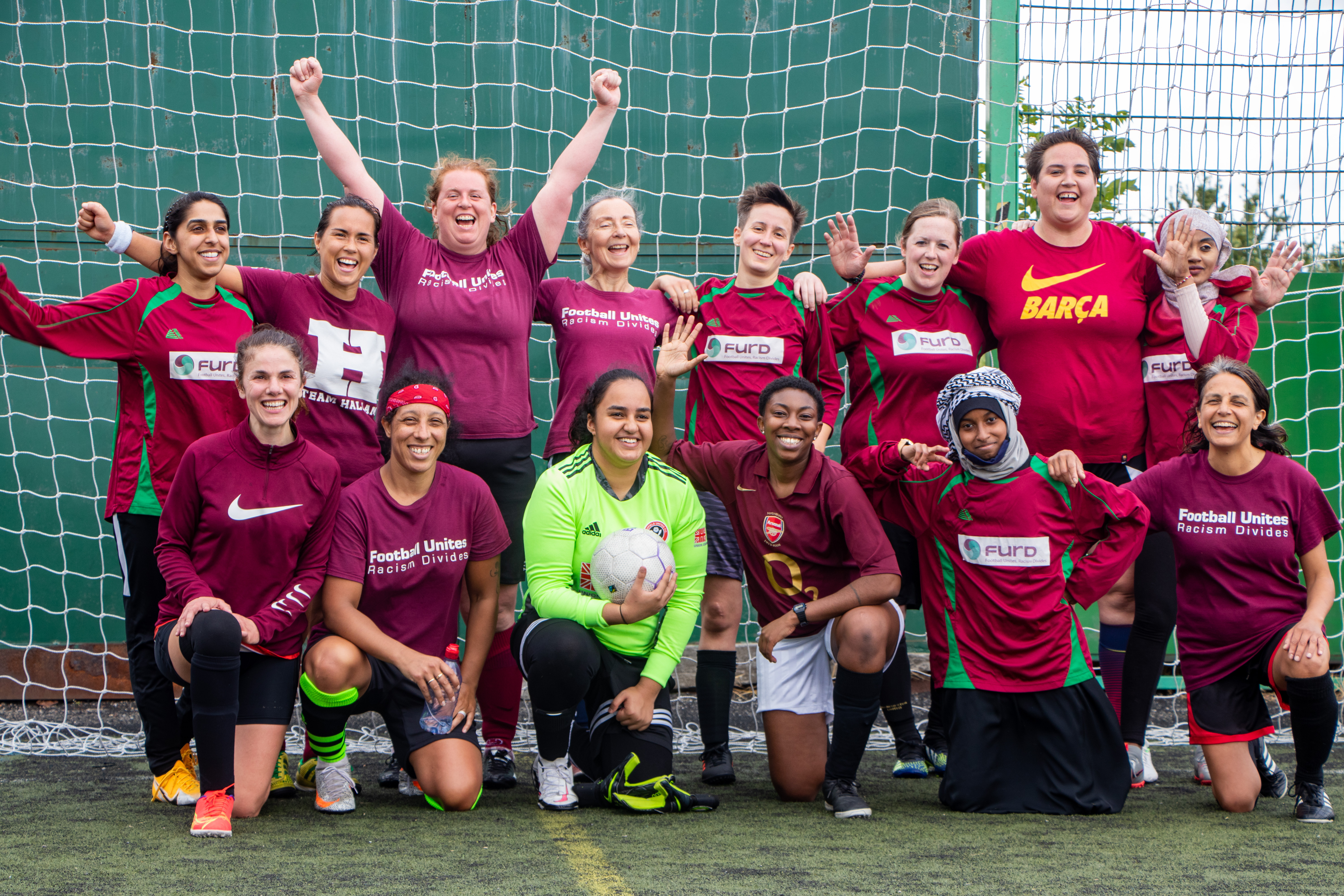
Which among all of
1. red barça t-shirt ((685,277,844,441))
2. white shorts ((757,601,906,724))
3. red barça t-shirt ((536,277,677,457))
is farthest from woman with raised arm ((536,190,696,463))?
white shorts ((757,601,906,724))

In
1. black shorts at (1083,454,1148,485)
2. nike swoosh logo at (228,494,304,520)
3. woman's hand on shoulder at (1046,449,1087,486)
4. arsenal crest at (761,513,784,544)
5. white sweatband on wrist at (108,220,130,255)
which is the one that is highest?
white sweatband on wrist at (108,220,130,255)

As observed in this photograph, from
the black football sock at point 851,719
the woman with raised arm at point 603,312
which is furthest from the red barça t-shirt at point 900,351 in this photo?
the black football sock at point 851,719

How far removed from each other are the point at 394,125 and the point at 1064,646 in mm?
3582

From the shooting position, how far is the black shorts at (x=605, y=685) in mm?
3164

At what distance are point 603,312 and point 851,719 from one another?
1452 millimetres

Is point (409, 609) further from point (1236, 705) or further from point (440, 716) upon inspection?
point (1236, 705)

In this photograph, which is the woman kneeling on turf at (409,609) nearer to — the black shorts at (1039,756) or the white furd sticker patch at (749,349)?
the white furd sticker patch at (749,349)

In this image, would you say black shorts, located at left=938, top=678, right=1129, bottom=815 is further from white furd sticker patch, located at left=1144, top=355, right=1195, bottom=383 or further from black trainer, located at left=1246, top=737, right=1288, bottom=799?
white furd sticker patch, located at left=1144, top=355, right=1195, bottom=383

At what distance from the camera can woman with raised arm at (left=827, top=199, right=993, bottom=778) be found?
3613 mm

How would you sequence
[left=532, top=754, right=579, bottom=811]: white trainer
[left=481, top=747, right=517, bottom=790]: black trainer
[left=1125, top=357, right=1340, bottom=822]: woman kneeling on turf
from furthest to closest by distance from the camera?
[left=481, top=747, right=517, bottom=790]: black trainer → [left=1125, top=357, right=1340, bottom=822]: woman kneeling on turf → [left=532, top=754, right=579, bottom=811]: white trainer

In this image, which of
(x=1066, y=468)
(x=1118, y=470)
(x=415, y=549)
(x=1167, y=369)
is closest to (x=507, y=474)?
(x=415, y=549)

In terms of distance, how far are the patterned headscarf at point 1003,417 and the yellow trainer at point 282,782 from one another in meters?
2.09

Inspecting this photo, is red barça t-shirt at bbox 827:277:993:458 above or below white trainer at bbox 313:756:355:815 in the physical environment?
above

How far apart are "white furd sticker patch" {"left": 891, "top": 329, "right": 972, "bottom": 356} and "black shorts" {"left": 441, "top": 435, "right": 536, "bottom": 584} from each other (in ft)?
3.90
